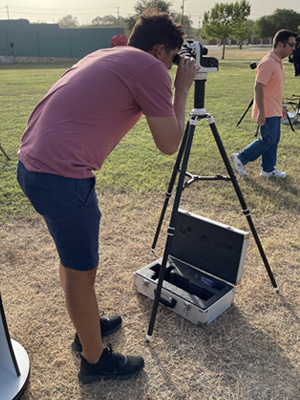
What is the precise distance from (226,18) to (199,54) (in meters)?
47.5

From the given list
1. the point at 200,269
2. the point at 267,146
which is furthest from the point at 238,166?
the point at 200,269

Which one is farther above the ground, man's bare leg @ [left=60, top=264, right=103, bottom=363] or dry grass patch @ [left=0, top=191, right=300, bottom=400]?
man's bare leg @ [left=60, top=264, right=103, bottom=363]

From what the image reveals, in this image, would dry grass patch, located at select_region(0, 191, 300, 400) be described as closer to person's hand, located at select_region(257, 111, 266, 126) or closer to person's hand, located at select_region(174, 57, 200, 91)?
person's hand, located at select_region(174, 57, 200, 91)

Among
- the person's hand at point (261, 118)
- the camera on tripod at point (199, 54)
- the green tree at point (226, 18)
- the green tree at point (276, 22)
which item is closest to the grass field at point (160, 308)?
the person's hand at point (261, 118)

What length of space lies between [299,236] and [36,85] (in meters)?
15.9

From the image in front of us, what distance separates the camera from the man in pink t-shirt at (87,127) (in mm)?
1541

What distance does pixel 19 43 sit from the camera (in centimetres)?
4341

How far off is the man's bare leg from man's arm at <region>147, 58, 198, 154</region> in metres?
0.75

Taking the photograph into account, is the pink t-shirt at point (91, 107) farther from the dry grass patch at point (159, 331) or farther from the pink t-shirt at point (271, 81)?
the pink t-shirt at point (271, 81)

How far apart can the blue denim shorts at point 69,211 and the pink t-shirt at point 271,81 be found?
4.00 m

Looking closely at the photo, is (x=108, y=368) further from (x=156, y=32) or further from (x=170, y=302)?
(x=156, y=32)

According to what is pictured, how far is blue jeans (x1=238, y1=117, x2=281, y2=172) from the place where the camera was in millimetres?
5047

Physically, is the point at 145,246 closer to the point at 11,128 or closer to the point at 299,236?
the point at 299,236

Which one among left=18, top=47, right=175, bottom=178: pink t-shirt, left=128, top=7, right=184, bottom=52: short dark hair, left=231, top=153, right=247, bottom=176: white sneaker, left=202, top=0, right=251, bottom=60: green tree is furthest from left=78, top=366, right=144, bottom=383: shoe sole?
left=202, top=0, right=251, bottom=60: green tree
